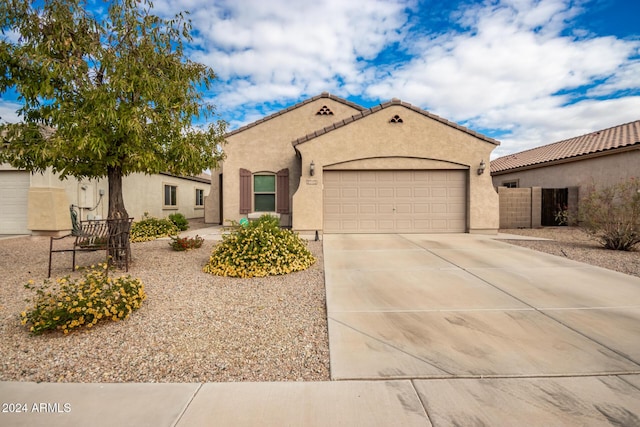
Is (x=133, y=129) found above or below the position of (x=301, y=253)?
above

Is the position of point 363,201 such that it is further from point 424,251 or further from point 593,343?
point 593,343

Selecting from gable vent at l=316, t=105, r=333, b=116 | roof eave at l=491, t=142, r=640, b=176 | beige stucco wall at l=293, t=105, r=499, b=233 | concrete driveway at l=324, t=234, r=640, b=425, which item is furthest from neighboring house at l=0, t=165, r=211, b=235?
roof eave at l=491, t=142, r=640, b=176

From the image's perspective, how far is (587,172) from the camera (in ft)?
45.3

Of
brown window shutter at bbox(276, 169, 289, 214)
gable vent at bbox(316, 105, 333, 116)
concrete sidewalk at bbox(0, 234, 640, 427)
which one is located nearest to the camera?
concrete sidewalk at bbox(0, 234, 640, 427)

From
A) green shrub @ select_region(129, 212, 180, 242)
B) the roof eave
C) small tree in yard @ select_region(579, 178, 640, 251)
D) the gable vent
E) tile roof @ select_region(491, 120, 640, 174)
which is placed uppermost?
the gable vent

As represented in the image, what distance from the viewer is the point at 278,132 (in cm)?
1390

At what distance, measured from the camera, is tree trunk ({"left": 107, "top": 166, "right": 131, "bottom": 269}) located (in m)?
6.27

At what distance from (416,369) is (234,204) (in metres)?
12.2

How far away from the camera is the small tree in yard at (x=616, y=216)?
809 centimetres

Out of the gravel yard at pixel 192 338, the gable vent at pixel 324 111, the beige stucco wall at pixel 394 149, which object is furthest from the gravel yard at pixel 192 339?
the gable vent at pixel 324 111

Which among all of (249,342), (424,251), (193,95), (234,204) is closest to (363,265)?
(424,251)

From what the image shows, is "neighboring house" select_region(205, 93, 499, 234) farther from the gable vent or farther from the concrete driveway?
the concrete driveway

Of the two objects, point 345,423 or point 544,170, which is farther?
point 544,170

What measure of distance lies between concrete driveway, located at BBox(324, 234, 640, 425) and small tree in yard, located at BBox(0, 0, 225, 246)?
4.29m
